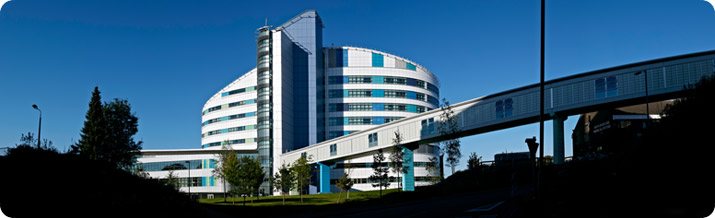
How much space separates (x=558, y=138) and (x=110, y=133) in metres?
43.5

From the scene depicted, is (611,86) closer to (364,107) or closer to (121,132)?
(121,132)

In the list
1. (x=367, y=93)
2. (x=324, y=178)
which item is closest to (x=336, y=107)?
(x=367, y=93)

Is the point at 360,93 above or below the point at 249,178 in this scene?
above

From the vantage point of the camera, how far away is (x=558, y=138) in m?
54.1

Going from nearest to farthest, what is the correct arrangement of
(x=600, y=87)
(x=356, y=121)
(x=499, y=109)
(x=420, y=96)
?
(x=600, y=87)
(x=499, y=109)
(x=356, y=121)
(x=420, y=96)

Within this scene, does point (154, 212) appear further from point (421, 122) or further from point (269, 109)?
point (269, 109)

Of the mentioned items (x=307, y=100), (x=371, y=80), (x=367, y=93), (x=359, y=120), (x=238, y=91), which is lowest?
(x=359, y=120)

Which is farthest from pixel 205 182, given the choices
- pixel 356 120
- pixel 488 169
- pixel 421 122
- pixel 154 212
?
pixel 154 212

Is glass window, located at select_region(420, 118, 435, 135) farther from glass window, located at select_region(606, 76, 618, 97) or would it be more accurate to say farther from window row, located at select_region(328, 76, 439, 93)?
window row, located at select_region(328, 76, 439, 93)

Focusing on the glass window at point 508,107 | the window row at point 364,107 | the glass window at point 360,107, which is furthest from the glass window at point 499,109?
the glass window at point 360,107

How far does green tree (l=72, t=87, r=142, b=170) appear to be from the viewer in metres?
57.1

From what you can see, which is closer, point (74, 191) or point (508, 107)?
point (74, 191)

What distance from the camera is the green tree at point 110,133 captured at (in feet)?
187

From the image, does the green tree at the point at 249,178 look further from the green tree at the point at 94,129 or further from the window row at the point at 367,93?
the window row at the point at 367,93
